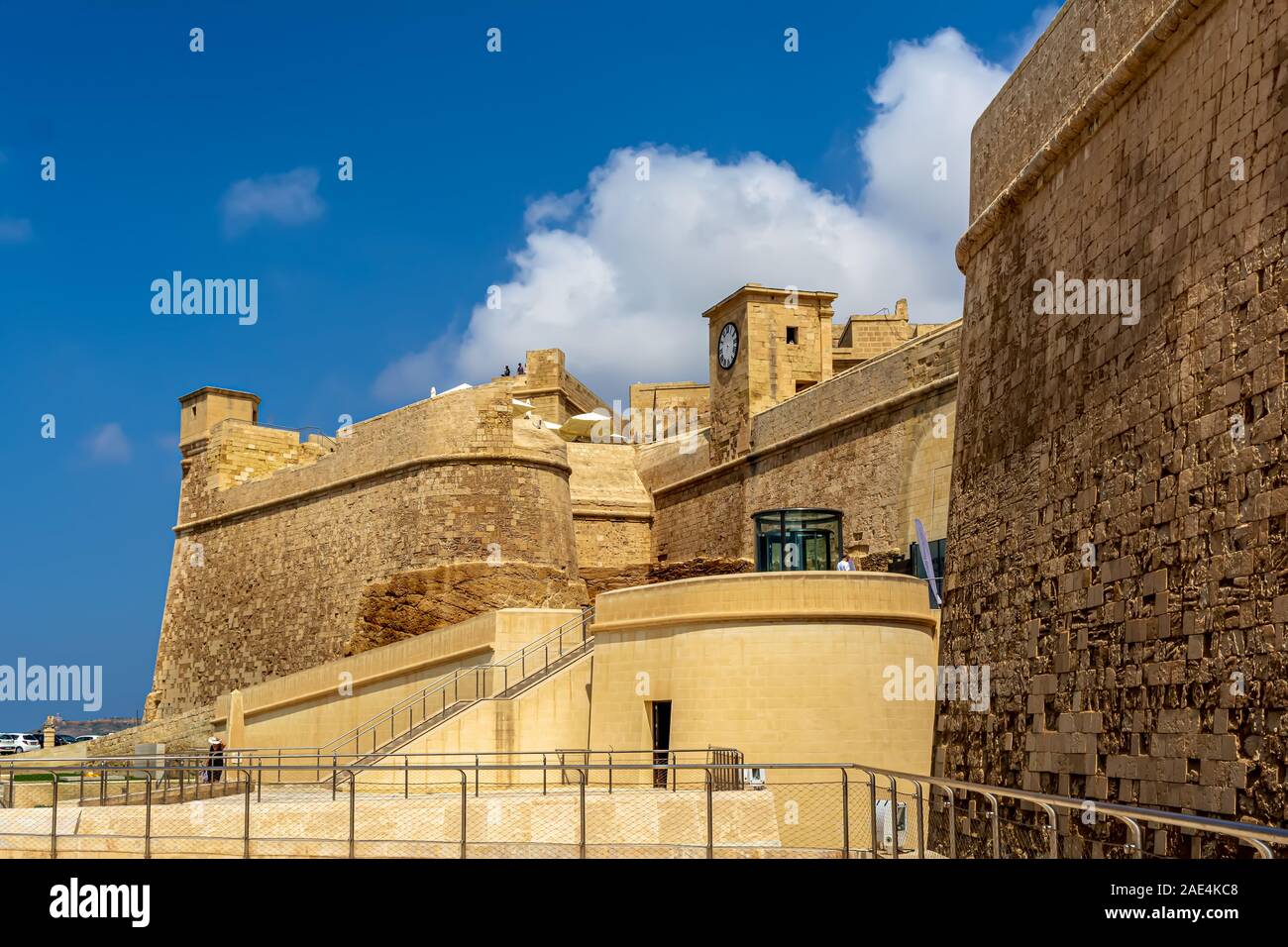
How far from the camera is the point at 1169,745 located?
9977 mm

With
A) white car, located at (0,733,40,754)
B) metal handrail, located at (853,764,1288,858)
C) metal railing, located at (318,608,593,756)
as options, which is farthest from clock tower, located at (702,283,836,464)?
metal handrail, located at (853,764,1288,858)

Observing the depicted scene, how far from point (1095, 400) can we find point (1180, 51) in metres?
2.95

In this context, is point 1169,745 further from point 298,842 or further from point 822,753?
point 822,753

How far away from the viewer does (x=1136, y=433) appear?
1114cm

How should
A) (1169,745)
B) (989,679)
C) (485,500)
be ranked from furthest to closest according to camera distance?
(485,500) < (989,679) < (1169,745)

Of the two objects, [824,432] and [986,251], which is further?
[824,432]

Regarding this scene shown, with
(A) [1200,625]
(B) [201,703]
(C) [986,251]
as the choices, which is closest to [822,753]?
(C) [986,251]

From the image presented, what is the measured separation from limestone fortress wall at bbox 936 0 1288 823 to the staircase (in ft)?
31.3

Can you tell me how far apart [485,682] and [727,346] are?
1606 cm

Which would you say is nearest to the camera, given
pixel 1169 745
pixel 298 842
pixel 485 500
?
pixel 1169 745

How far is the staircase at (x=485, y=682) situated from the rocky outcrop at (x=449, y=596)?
22.8 ft

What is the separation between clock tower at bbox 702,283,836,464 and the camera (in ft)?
119

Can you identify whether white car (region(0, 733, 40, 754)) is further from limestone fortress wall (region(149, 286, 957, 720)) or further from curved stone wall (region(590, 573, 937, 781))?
curved stone wall (region(590, 573, 937, 781))

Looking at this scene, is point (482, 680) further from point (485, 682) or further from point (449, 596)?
point (449, 596)
